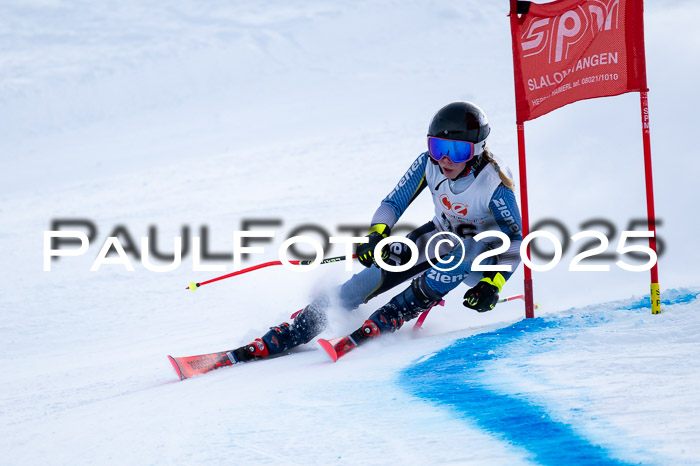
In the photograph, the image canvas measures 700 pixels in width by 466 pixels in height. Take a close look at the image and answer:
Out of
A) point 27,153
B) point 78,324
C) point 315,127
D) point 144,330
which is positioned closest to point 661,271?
point 144,330

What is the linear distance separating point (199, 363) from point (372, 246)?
1.17 meters

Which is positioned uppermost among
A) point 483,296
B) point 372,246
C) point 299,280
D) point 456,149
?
point 456,149

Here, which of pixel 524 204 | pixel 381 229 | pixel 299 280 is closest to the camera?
pixel 524 204

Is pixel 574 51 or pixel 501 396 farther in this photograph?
pixel 574 51

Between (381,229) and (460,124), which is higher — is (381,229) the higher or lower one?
the lower one

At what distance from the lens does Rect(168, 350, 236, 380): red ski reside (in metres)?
4.23

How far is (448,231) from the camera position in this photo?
4.69 m

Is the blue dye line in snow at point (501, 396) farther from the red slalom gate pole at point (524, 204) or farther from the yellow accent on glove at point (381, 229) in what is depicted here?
the yellow accent on glove at point (381, 229)

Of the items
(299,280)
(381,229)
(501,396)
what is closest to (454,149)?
(381,229)

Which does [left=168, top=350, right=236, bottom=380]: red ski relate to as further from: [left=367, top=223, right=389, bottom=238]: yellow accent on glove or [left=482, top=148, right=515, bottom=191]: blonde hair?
[left=482, top=148, right=515, bottom=191]: blonde hair

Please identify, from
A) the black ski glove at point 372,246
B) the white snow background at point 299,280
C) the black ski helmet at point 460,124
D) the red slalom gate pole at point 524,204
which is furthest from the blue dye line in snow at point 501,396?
the black ski helmet at point 460,124

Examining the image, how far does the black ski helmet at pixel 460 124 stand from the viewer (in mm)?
4219

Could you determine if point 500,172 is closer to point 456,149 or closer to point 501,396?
point 456,149

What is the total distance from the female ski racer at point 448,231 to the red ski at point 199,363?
61 millimetres
